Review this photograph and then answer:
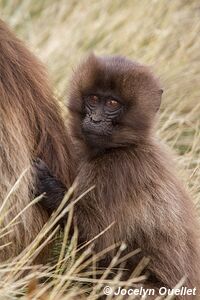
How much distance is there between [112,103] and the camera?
4.57 m

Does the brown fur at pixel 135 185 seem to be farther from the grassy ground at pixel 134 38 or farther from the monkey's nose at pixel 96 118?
the grassy ground at pixel 134 38

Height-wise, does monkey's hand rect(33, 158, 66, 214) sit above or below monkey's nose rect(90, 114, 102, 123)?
below

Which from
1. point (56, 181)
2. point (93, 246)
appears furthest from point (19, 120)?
point (93, 246)

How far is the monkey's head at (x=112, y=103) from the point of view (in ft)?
14.9

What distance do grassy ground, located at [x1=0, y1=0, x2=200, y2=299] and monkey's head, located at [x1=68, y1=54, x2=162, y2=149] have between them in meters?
2.18

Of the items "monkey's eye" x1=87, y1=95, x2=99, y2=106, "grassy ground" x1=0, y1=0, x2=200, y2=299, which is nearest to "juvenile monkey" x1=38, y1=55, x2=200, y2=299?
"monkey's eye" x1=87, y1=95, x2=99, y2=106

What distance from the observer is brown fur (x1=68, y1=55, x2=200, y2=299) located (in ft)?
14.4

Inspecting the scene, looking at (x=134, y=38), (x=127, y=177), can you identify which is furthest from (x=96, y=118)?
(x=134, y=38)

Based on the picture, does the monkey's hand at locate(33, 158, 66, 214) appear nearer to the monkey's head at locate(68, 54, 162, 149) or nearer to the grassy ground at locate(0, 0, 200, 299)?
the monkey's head at locate(68, 54, 162, 149)

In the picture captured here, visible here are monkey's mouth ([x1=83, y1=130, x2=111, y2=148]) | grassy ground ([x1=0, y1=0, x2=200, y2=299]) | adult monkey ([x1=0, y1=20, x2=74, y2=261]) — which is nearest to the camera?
adult monkey ([x1=0, y1=20, x2=74, y2=261])

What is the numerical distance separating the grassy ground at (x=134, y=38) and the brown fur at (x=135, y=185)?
219cm

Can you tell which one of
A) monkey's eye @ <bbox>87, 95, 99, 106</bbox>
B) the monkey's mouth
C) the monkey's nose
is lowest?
the monkey's mouth

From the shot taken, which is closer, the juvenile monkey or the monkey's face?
the juvenile monkey

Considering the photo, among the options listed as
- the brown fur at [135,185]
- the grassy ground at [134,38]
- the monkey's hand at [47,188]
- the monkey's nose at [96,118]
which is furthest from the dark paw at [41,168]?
the grassy ground at [134,38]
